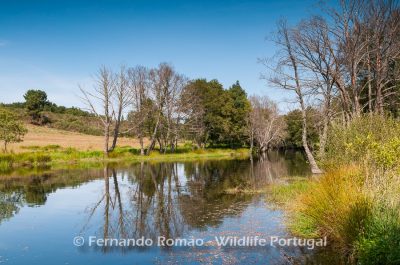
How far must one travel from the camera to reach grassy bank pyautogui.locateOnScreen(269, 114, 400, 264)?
7746 millimetres

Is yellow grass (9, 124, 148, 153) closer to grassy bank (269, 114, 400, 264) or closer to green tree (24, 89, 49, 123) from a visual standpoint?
green tree (24, 89, 49, 123)

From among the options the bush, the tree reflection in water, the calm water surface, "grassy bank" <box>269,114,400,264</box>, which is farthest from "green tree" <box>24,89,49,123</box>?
the bush

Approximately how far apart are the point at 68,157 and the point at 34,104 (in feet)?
215

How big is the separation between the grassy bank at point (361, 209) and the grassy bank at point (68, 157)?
30.6 meters

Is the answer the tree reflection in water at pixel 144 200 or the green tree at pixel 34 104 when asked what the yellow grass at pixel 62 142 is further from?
the green tree at pixel 34 104

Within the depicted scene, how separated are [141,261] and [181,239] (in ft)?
7.01

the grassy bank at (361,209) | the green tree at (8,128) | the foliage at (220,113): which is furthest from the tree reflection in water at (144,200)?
the foliage at (220,113)

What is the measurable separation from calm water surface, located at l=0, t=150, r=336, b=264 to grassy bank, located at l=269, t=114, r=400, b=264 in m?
0.93

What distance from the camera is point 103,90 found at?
163ft

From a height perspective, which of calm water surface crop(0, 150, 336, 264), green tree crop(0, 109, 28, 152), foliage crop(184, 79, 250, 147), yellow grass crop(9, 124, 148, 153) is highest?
foliage crop(184, 79, 250, 147)

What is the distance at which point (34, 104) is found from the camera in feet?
331

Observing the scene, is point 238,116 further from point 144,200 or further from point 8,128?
point 144,200

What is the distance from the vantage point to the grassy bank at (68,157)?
38406mm

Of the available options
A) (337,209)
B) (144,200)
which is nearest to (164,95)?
(144,200)
